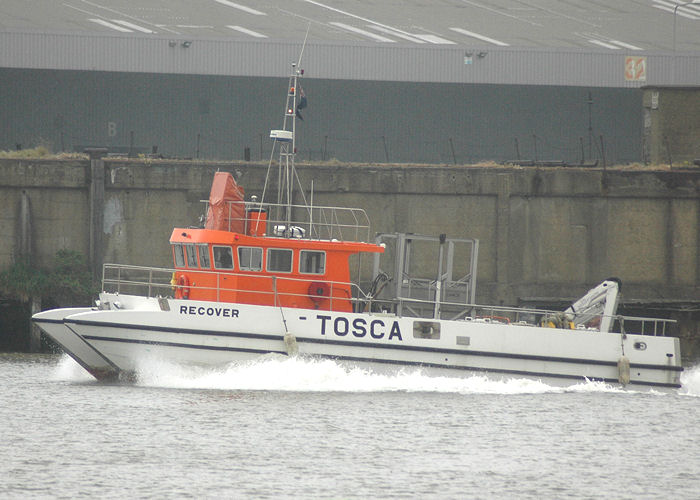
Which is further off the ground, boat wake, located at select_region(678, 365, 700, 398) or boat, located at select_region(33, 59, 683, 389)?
boat, located at select_region(33, 59, 683, 389)

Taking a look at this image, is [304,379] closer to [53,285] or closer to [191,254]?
[191,254]

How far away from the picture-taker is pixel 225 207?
22.0 m

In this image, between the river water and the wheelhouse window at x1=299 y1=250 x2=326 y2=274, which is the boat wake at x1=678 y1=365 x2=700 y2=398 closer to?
the river water

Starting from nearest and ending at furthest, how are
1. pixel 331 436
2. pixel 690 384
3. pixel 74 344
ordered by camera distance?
pixel 331 436 < pixel 74 344 < pixel 690 384

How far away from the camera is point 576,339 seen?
2205 cm

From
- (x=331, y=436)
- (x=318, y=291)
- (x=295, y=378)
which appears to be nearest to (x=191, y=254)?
(x=318, y=291)

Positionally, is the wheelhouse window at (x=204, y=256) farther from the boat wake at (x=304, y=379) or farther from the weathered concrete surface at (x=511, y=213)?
the weathered concrete surface at (x=511, y=213)

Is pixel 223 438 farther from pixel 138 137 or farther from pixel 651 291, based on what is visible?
pixel 138 137

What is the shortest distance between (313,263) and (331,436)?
4694 millimetres

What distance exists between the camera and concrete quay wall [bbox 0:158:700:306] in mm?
29234

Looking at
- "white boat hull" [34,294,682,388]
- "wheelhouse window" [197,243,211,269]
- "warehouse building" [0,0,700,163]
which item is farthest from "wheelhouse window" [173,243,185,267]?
"warehouse building" [0,0,700,163]

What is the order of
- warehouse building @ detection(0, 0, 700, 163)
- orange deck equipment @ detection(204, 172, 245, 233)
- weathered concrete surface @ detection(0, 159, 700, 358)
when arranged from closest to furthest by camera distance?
orange deck equipment @ detection(204, 172, 245, 233) < weathered concrete surface @ detection(0, 159, 700, 358) < warehouse building @ detection(0, 0, 700, 163)

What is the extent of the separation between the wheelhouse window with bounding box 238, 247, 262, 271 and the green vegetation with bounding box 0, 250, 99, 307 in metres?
7.48

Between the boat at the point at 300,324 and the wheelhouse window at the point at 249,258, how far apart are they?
18 mm
